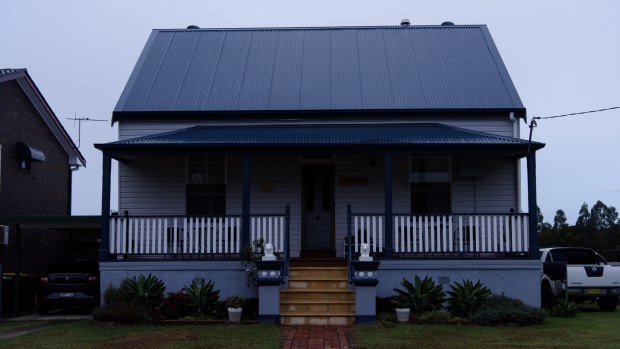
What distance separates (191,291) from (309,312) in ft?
7.85

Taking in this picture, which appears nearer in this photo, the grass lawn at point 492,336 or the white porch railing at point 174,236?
the grass lawn at point 492,336

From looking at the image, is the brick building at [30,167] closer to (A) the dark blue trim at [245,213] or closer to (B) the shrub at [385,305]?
(A) the dark blue trim at [245,213]

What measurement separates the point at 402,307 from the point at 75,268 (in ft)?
26.5

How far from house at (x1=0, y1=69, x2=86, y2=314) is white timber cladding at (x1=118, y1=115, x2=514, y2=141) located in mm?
4399

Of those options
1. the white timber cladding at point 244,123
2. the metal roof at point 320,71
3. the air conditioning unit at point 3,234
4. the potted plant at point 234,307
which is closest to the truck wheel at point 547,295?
the white timber cladding at point 244,123

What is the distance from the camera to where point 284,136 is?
1709 cm

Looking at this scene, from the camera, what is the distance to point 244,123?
728 inches

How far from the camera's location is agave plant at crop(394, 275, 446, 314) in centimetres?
1509

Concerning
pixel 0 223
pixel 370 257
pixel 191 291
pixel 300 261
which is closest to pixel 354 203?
pixel 300 261

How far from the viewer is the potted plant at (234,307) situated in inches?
581

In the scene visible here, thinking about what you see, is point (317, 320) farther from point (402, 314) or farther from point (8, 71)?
point (8, 71)

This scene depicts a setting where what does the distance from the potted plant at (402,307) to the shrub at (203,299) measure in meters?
3.57

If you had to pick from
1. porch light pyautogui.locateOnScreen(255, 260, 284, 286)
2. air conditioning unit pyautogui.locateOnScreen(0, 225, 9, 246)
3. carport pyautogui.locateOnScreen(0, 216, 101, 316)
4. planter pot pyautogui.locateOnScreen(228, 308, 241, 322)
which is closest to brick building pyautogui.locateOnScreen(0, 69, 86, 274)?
carport pyautogui.locateOnScreen(0, 216, 101, 316)

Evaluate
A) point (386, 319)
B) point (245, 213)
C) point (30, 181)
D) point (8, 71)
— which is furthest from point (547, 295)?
point (8, 71)
